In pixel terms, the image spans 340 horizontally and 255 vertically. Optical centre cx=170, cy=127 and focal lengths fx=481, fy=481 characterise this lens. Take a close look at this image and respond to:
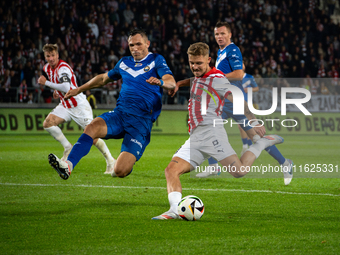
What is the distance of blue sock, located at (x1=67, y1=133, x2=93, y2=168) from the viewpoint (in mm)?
5445

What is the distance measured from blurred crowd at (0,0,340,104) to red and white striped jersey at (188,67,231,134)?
44.1 ft

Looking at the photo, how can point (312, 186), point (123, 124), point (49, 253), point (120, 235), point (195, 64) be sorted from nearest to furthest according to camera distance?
point (49, 253), point (120, 235), point (195, 64), point (123, 124), point (312, 186)

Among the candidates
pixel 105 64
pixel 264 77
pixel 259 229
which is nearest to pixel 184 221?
pixel 259 229

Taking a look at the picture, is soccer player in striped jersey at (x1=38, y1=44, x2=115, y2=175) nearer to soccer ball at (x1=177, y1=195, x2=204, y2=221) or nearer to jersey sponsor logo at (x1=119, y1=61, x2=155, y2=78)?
jersey sponsor logo at (x1=119, y1=61, x2=155, y2=78)

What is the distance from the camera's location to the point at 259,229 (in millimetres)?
4543

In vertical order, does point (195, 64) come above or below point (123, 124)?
above

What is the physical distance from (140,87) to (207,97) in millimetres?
1168

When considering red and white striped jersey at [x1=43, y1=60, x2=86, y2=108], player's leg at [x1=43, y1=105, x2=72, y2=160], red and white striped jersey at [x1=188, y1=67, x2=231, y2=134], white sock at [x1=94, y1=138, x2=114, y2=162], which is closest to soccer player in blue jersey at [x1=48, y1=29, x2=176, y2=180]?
red and white striped jersey at [x1=188, y1=67, x2=231, y2=134]

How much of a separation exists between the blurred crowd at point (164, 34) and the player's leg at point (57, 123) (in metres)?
8.42

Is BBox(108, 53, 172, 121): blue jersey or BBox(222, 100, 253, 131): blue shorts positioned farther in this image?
BBox(222, 100, 253, 131): blue shorts

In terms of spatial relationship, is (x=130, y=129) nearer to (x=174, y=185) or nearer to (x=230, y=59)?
(x=174, y=185)

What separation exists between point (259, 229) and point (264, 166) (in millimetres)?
5930

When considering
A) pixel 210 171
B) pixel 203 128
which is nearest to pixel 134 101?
pixel 203 128

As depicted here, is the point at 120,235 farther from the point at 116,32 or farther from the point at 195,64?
the point at 116,32
